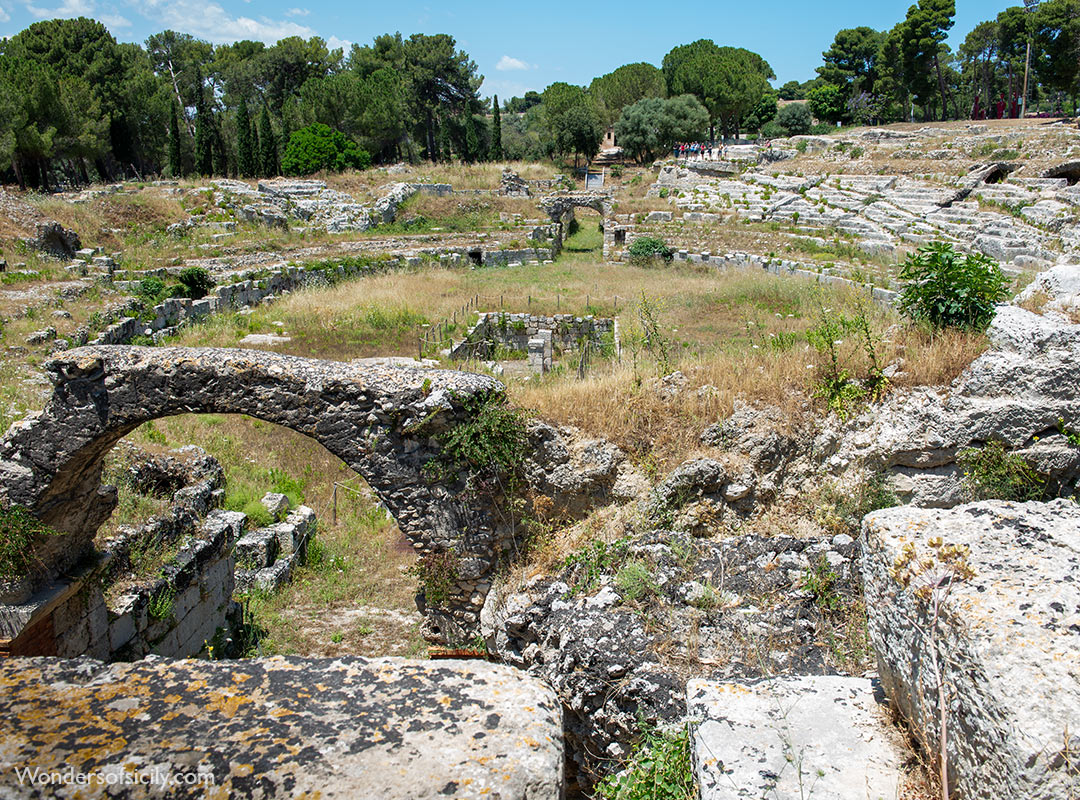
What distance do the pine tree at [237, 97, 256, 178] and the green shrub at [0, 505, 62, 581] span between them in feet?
126

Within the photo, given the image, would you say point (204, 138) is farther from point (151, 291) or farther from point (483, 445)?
point (483, 445)

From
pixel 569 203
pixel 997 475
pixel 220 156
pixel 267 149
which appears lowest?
pixel 997 475

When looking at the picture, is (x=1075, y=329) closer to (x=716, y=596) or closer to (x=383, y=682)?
(x=716, y=596)

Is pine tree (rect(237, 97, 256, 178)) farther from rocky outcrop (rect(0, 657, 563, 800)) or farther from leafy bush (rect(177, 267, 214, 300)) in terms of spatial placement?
rocky outcrop (rect(0, 657, 563, 800))

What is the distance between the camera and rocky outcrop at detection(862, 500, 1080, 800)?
2564 mm

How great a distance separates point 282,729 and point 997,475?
7.14 meters

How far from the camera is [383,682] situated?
12.2ft

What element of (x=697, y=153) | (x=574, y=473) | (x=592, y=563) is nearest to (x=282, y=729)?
(x=592, y=563)

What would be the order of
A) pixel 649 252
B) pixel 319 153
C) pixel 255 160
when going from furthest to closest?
pixel 319 153 < pixel 255 160 < pixel 649 252

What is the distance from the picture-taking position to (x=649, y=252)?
95.3 feet

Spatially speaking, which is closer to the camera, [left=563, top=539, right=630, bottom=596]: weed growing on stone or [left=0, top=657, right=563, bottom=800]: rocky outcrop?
[left=0, top=657, right=563, bottom=800]: rocky outcrop

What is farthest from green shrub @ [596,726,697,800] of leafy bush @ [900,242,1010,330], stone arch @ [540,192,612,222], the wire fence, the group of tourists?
the group of tourists

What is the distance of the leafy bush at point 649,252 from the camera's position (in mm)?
28891

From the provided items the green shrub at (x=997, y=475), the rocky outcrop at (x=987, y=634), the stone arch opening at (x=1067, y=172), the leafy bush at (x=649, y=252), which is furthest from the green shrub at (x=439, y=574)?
the stone arch opening at (x=1067, y=172)
